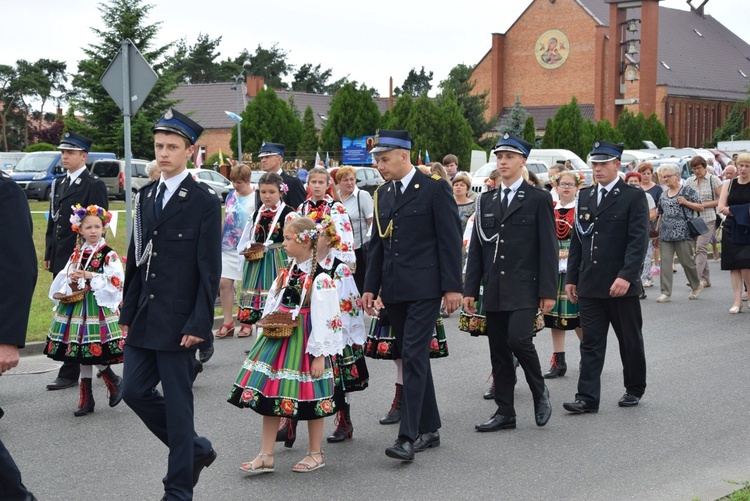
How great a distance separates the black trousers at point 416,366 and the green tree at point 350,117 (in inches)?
1710

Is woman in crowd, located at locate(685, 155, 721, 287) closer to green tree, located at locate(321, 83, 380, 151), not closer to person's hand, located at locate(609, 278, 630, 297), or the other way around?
person's hand, located at locate(609, 278, 630, 297)

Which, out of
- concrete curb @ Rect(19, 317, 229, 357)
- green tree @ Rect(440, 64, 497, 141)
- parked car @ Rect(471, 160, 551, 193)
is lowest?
concrete curb @ Rect(19, 317, 229, 357)

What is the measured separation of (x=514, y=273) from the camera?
24.1ft

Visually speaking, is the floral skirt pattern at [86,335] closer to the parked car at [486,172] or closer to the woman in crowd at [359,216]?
the woman in crowd at [359,216]

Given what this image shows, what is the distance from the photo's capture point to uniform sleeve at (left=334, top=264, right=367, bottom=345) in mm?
7254

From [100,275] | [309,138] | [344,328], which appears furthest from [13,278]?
[309,138]

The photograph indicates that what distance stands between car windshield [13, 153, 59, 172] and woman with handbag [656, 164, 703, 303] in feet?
90.1

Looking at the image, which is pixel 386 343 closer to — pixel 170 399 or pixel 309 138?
pixel 170 399

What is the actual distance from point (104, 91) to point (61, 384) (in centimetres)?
4381

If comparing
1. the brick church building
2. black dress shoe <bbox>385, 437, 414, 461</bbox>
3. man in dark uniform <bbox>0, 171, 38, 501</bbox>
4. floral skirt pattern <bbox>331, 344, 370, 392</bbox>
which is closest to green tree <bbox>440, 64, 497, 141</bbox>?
the brick church building

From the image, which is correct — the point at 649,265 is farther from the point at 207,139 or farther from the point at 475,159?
the point at 207,139

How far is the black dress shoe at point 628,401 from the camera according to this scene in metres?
8.21

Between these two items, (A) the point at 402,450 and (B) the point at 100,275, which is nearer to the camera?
(A) the point at 402,450

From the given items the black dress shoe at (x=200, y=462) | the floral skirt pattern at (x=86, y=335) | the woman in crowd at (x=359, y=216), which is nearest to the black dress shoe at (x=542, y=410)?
the black dress shoe at (x=200, y=462)
